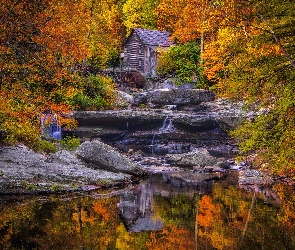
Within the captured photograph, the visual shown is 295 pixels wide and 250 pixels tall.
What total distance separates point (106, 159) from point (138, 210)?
21.0ft

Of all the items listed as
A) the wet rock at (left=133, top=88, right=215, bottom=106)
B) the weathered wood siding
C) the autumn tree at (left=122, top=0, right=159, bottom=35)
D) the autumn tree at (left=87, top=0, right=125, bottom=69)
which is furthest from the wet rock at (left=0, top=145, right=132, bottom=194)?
the autumn tree at (left=122, top=0, right=159, bottom=35)

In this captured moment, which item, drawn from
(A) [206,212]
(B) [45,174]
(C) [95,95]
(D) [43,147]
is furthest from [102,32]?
(A) [206,212]

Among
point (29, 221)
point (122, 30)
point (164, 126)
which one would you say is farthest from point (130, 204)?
point (122, 30)

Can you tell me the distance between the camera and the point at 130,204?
13.3m

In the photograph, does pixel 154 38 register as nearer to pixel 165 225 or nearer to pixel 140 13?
pixel 140 13

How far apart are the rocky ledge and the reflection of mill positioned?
5.05 ft

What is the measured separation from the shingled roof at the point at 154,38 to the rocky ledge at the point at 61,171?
107 ft

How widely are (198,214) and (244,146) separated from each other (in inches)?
94.0

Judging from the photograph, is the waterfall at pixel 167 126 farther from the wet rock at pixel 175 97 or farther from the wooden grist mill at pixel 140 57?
the wooden grist mill at pixel 140 57

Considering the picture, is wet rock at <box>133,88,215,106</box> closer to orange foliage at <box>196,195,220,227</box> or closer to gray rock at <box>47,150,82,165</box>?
gray rock at <box>47,150,82,165</box>

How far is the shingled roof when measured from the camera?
50.2 metres

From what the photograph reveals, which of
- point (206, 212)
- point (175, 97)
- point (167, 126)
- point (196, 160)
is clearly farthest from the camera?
point (175, 97)

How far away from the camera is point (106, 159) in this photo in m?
18.8

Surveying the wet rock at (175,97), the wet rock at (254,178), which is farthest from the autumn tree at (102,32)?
the wet rock at (254,178)
